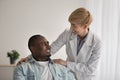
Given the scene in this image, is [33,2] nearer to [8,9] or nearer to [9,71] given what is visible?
[8,9]

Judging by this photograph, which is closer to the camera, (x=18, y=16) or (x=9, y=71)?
(x=9, y=71)

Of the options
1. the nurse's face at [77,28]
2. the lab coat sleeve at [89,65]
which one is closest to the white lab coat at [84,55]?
Result: the lab coat sleeve at [89,65]

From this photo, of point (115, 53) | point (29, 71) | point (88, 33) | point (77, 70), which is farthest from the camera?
point (115, 53)

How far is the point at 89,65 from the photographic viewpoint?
190 cm

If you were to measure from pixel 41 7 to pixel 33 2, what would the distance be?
143 millimetres

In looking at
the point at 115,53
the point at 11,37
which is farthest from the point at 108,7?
the point at 11,37

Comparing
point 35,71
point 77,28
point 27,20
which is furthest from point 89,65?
point 27,20

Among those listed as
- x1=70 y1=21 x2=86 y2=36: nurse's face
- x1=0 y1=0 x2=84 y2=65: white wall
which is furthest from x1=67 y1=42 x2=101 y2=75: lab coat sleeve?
x1=0 y1=0 x2=84 y2=65: white wall

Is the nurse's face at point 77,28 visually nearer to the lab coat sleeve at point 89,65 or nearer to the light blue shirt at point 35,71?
the lab coat sleeve at point 89,65

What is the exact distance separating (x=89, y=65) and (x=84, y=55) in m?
0.10

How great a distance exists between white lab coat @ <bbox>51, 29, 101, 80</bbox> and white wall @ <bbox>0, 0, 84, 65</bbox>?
65.7 inches

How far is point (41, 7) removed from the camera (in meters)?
3.68

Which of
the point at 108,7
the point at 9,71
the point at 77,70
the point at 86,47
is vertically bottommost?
the point at 9,71

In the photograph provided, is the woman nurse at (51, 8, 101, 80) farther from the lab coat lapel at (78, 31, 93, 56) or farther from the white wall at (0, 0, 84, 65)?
the white wall at (0, 0, 84, 65)
